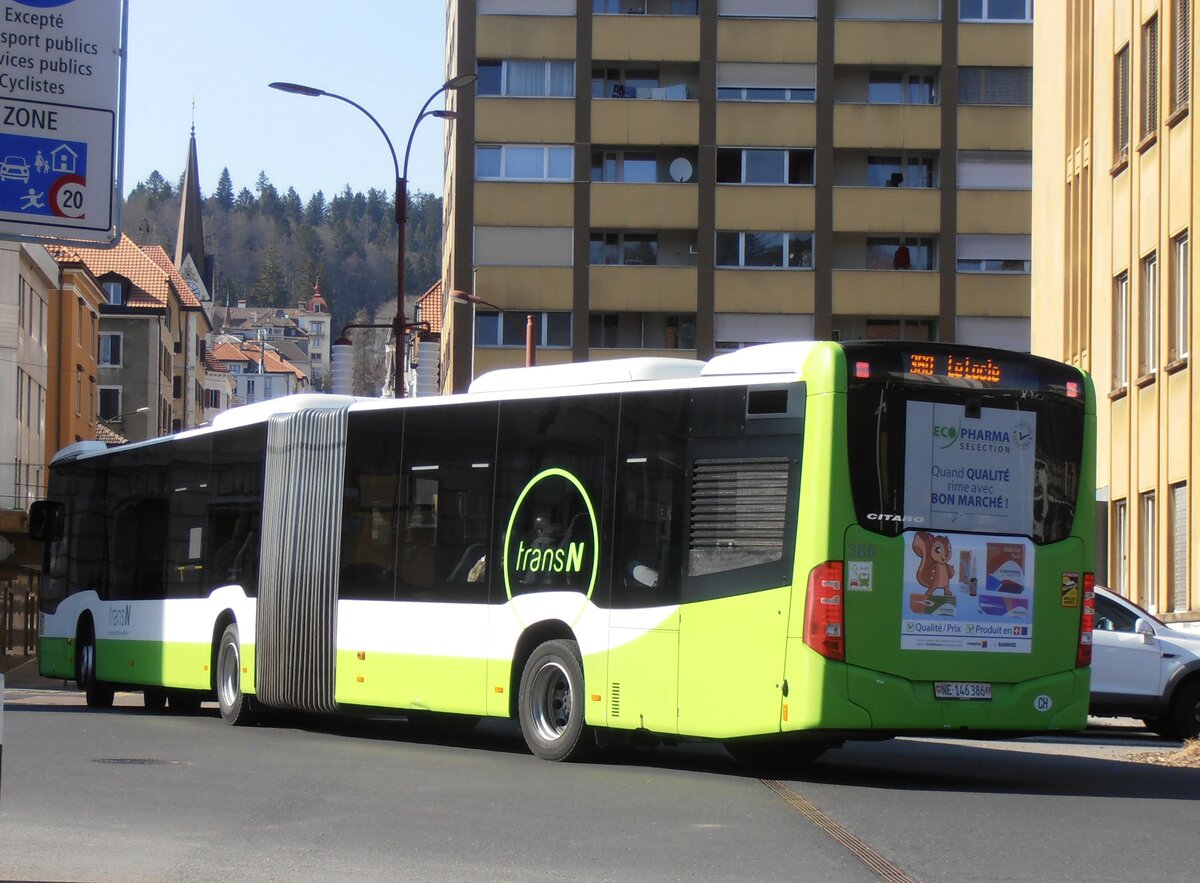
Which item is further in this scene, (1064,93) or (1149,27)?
(1064,93)

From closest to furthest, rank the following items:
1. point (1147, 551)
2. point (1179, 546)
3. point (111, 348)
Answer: point (1179, 546) < point (1147, 551) < point (111, 348)

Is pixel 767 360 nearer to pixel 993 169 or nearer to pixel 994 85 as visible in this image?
pixel 993 169

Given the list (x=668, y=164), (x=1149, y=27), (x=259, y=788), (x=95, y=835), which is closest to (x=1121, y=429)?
(x=1149, y=27)

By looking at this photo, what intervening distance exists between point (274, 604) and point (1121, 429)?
644 inches

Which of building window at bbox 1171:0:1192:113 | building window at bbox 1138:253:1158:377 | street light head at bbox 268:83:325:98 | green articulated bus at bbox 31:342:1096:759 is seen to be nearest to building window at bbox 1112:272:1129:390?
building window at bbox 1138:253:1158:377

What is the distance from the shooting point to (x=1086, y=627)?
14.9 m

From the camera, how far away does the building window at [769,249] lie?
5956cm

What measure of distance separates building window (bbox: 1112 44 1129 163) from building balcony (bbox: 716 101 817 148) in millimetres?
27250

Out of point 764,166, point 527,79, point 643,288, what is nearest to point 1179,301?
point 643,288

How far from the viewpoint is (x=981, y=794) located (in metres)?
13.5

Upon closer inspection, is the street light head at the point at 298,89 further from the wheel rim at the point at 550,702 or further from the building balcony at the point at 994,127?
the building balcony at the point at 994,127

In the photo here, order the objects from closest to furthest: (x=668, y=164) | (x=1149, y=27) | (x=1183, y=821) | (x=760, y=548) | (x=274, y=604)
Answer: (x=1183, y=821) < (x=760, y=548) < (x=274, y=604) < (x=1149, y=27) < (x=668, y=164)

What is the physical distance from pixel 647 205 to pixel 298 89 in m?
27.9

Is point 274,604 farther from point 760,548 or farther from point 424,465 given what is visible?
point 760,548
